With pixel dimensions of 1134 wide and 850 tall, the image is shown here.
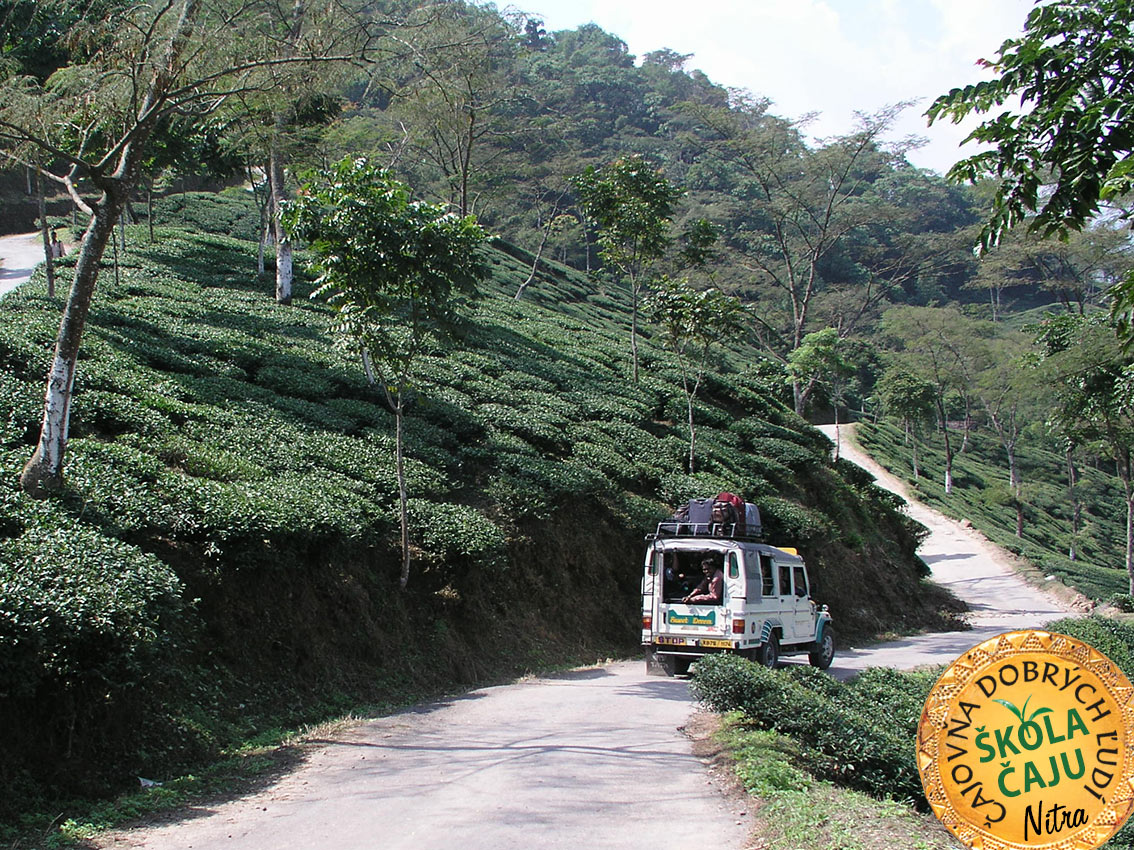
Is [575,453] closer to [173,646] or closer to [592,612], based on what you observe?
[592,612]

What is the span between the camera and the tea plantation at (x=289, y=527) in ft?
21.6

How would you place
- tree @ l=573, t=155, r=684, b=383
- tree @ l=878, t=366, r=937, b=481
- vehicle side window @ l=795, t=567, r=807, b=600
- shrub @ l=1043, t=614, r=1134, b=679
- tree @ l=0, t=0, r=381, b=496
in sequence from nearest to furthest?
tree @ l=0, t=0, r=381, b=496 < shrub @ l=1043, t=614, r=1134, b=679 < vehicle side window @ l=795, t=567, r=807, b=600 < tree @ l=573, t=155, r=684, b=383 < tree @ l=878, t=366, r=937, b=481

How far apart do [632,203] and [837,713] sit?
1812 cm

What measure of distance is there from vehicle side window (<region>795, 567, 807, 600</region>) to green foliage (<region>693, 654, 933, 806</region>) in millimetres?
3703

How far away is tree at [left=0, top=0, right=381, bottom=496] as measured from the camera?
28.9 feet

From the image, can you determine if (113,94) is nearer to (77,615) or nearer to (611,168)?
(77,615)

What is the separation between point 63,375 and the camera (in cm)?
883

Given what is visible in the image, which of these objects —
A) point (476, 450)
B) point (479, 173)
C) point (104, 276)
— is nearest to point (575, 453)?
point (476, 450)

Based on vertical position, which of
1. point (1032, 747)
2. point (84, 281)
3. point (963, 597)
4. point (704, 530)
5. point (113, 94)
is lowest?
point (963, 597)

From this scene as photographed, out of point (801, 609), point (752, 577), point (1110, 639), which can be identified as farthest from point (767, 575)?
point (1110, 639)

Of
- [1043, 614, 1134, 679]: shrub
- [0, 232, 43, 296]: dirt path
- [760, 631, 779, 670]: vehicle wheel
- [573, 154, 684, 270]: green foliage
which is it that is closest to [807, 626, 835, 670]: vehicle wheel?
[760, 631, 779, 670]: vehicle wheel

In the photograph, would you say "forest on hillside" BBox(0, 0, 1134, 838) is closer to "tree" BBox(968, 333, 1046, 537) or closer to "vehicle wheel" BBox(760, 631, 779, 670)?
"vehicle wheel" BBox(760, 631, 779, 670)

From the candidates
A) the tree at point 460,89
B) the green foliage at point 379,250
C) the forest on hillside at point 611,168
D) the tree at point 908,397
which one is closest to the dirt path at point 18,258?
the forest on hillside at point 611,168

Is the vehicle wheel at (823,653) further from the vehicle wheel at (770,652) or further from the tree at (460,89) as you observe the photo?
the tree at (460,89)
